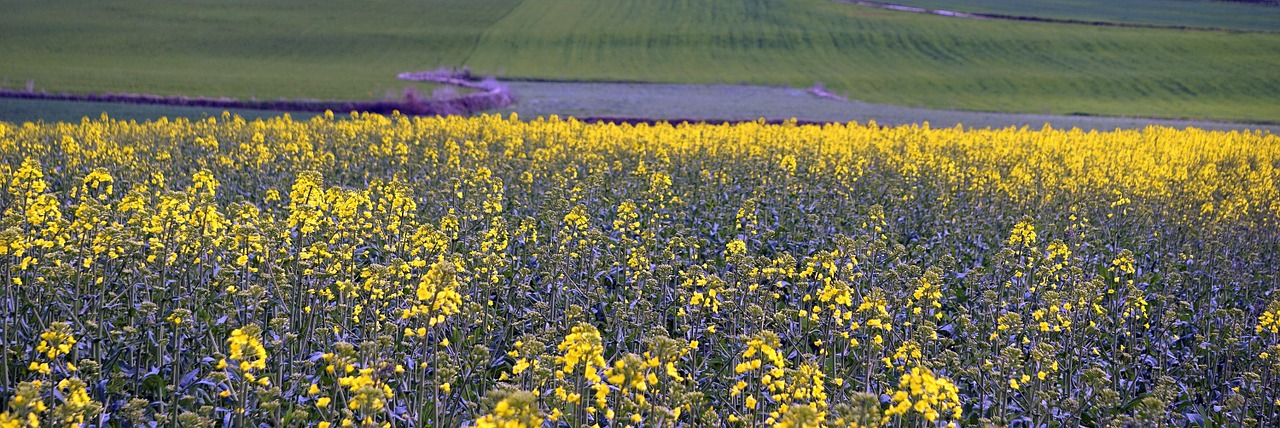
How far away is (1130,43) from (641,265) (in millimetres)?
71822

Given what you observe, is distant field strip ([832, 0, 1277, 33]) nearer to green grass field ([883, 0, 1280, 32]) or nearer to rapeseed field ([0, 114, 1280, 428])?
green grass field ([883, 0, 1280, 32])

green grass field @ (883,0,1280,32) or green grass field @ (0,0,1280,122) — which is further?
green grass field @ (883,0,1280,32)

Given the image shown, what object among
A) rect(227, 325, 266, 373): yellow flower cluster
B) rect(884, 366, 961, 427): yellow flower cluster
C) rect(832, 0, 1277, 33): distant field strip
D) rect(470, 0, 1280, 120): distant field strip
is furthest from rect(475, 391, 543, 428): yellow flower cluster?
rect(832, 0, 1277, 33): distant field strip

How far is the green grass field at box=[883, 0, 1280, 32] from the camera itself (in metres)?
77.3

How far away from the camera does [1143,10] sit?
84.6 meters

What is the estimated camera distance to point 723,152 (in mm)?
16500

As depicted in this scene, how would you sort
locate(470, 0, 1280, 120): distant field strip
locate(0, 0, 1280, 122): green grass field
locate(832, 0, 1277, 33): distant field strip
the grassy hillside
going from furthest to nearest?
locate(832, 0, 1277, 33): distant field strip < locate(470, 0, 1280, 120): distant field strip < locate(0, 0, 1280, 122): green grass field < the grassy hillside

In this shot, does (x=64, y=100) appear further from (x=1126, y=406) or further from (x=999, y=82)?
(x=999, y=82)

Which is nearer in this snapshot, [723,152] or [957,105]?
[723,152]

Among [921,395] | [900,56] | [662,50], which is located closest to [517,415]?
[921,395]

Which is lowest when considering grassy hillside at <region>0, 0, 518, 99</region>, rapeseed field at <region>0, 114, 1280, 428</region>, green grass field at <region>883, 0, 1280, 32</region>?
rapeseed field at <region>0, 114, 1280, 428</region>

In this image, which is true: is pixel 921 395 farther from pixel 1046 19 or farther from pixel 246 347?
pixel 1046 19

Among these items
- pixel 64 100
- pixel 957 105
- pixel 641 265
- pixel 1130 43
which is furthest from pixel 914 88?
pixel 641 265

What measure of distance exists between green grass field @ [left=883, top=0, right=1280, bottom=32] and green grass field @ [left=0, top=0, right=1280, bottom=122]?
259 inches
